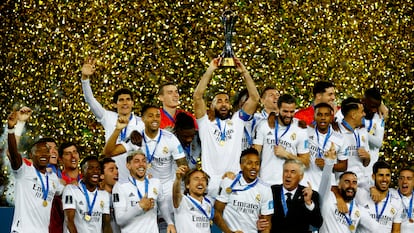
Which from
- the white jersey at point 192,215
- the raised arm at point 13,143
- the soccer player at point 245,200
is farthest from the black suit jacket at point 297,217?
the raised arm at point 13,143

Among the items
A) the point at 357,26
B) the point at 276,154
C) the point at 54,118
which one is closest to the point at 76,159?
the point at 276,154

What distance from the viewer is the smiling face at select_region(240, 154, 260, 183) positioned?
9.02 meters

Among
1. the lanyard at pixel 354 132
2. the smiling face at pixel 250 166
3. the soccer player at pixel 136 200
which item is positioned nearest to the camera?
the smiling face at pixel 250 166

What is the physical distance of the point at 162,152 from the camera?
377 inches

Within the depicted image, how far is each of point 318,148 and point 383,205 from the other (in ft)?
2.28

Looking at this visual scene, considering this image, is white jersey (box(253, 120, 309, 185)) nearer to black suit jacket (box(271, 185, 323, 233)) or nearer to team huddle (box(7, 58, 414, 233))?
team huddle (box(7, 58, 414, 233))

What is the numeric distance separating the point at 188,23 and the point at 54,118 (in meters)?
1.59

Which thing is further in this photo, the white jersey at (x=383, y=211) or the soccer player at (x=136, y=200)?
the white jersey at (x=383, y=211)

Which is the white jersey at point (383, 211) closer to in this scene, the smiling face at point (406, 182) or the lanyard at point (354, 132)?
the smiling face at point (406, 182)

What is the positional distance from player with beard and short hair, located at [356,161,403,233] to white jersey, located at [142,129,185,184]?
1.53 metres

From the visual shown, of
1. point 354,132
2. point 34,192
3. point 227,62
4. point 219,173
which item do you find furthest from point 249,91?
point 34,192

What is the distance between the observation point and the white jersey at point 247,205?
9.05 m

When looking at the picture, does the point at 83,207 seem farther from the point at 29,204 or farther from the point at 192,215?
the point at 192,215

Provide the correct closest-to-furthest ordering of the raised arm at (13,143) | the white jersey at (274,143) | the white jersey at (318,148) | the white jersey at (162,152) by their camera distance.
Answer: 1. the raised arm at (13,143)
2. the white jersey at (162,152)
3. the white jersey at (274,143)
4. the white jersey at (318,148)
